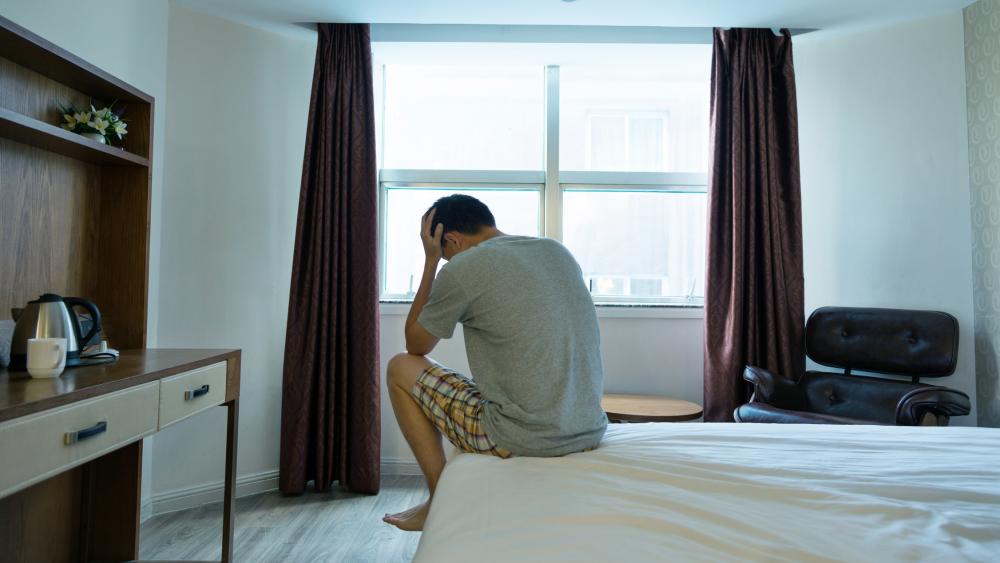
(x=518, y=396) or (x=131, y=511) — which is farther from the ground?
(x=518, y=396)

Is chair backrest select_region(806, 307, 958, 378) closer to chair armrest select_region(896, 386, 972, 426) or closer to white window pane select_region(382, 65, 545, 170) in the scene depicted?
chair armrest select_region(896, 386, 972, 426)

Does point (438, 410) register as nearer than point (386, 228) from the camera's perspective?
Yes

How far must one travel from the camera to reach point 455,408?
4.79 ft

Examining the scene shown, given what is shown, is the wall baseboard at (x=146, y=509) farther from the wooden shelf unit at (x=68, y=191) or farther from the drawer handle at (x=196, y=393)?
the drawer handle at (x=196, y=393)

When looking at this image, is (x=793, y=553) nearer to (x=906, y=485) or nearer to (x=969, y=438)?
(x=906, y=485)

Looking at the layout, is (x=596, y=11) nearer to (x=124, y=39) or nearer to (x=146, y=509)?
(x=124, y=39)

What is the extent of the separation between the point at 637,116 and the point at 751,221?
0.98 m

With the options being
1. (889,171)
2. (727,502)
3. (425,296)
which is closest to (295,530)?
(425,296)

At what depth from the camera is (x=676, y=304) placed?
3193 millimetres

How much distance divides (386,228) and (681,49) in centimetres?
194

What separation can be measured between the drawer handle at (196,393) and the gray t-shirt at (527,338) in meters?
0.74

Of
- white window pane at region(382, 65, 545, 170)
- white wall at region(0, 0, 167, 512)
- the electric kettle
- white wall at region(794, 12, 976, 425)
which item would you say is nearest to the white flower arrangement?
white wall at region(0, 0, 167, 512)

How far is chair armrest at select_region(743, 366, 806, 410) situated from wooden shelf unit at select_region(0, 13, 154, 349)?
2.52 meters

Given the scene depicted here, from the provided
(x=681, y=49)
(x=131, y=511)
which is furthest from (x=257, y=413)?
(x=681, y=49)
